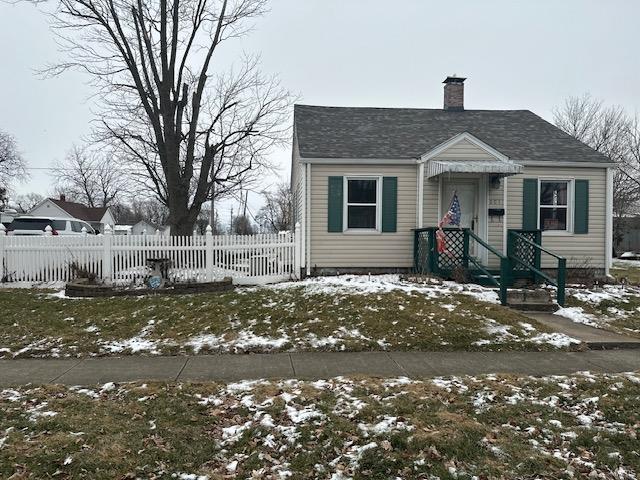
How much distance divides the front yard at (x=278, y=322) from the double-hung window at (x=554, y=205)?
403cm

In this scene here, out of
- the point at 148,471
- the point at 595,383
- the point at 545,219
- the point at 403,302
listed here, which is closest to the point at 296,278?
the point at 403,302

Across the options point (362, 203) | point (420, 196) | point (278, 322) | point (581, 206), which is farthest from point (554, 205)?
point (278, 322)

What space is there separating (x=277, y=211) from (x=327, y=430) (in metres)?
58.1

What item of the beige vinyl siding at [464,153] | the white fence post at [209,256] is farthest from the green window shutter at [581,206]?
the white fence post at [209,256]

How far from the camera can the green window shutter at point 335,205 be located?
1259 cm

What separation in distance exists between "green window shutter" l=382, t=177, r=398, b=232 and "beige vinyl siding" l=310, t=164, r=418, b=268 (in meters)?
0.13

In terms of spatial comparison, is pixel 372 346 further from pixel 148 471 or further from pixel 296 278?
pixel 296 278

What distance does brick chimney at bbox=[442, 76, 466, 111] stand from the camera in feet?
53.2

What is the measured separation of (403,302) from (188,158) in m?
9.14

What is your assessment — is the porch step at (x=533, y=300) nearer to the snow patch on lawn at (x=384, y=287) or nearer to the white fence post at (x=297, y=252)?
the snow patch on lawn at (x=384, y=287)

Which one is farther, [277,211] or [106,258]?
[277,211]

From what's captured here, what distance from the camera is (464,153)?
12.4 meters

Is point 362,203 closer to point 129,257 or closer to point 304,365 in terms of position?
point 129,257

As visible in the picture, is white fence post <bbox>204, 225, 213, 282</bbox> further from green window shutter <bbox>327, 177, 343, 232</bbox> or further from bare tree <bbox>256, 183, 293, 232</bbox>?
bare tree <bbox>256, 183, 293, 232</bbox>
